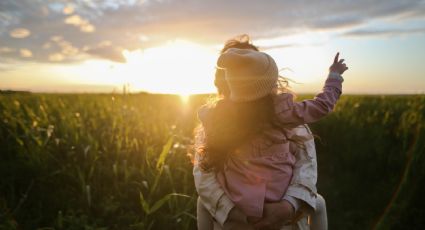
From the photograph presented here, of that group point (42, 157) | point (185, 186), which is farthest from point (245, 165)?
point (42, 157)

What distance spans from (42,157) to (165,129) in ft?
5.14

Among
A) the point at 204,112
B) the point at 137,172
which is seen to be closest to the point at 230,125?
the point at 204,112

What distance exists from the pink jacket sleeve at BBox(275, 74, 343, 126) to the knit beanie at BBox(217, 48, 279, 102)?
4.2 inches

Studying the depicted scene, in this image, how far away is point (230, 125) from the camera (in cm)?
Result: 228

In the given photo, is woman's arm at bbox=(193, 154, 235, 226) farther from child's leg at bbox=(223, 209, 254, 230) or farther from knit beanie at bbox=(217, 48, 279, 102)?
knit beanie at bbox=(217, 48, 279, 102)

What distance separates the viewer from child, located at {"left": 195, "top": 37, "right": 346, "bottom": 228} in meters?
2.21

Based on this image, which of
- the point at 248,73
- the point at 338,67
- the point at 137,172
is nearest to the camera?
the point at 248,73

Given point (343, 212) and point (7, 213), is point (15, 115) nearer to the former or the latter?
point (7, 213)

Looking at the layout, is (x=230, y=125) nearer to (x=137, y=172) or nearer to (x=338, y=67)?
(x=338, y=67)

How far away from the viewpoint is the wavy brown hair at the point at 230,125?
225cm

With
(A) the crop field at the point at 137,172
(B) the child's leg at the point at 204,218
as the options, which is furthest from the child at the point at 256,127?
(A) the crop field at the point at 137,172

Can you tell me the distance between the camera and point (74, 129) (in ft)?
15.5

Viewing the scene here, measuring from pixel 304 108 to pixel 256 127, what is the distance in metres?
0.28

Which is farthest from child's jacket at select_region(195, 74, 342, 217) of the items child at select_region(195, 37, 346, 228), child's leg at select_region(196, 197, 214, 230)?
child's leg at select_region(196, 197, 214, 230)
